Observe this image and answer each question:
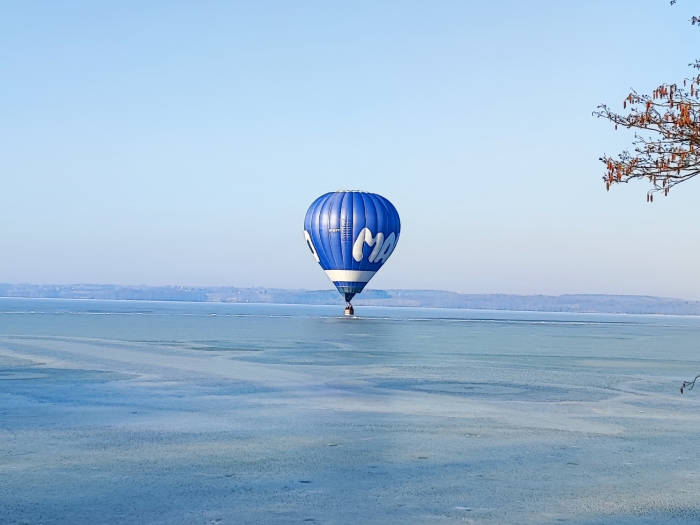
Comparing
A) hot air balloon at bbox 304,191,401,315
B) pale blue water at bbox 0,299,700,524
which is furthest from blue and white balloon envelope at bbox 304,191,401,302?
pale blue water at bbox 0,299,700,524

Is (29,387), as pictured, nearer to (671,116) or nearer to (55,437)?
(55,437)

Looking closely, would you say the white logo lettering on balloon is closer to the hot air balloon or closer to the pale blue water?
the hot air balloon

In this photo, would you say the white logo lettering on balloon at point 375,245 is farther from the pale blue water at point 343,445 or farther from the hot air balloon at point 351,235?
the pale blue water at point 343,445

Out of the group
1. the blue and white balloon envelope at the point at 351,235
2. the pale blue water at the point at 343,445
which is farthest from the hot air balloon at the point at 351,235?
the pale blue water at the point at 343,445

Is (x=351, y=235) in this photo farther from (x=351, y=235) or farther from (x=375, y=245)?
(x=375, y=245)

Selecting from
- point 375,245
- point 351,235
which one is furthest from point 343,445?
point 375,245

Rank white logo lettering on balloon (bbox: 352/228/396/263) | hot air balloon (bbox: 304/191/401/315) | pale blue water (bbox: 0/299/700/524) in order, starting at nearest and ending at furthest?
pale blue water (bbox: 0/299/700/524), white logo lettering on balloon (bbox: 352/228/396/263), hot air balloon (bbox: 304/191/401/315)

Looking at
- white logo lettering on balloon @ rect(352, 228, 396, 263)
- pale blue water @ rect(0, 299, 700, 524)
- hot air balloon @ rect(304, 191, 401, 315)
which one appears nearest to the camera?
pale blue water @ rect(0, 299, 700, 524)
